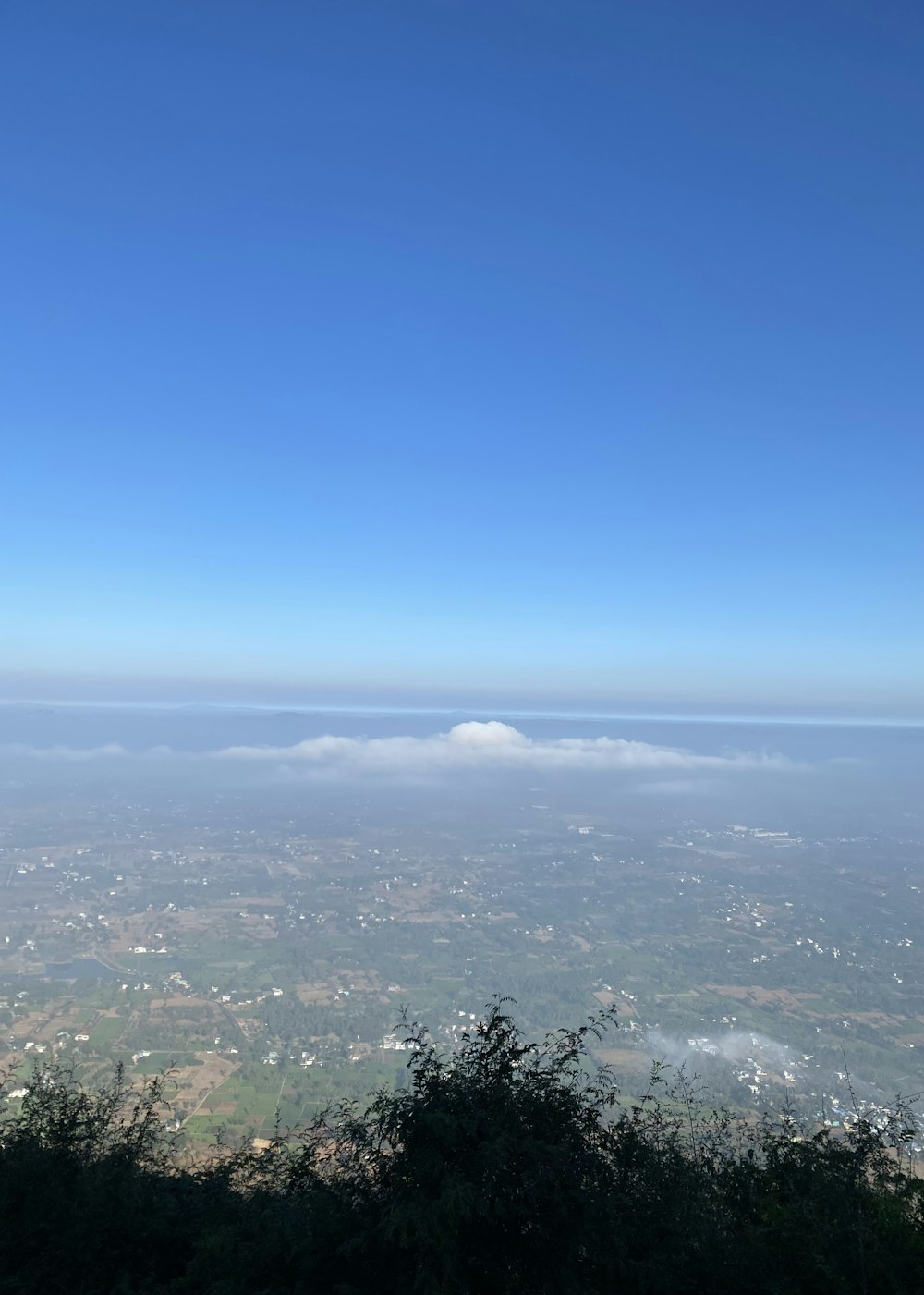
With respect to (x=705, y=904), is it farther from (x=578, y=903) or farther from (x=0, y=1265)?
(x=0, y=1265)

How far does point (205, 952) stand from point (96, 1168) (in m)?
41.7

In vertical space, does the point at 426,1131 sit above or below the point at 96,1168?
above

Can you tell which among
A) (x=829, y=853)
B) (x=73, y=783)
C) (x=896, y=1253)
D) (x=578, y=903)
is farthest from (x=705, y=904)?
(x=73, y=783)

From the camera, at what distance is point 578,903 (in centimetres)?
5731

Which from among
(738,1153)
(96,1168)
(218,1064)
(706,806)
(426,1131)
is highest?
(426,1131)

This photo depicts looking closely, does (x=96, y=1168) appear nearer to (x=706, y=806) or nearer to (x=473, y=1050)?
(x=473, y=1050)

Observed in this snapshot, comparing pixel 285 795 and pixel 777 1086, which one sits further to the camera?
pixel 285 795

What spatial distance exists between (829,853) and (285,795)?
91.6 m

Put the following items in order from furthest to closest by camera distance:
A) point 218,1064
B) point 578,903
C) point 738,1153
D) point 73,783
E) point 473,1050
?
1. point 73,783
2. point 578,903
3. point 218,1064
4. point 738,1153
5. point 473,1050

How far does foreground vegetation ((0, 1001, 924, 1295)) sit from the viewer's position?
20.4 feet

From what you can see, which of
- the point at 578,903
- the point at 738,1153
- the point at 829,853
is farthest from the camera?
the point at 829,853

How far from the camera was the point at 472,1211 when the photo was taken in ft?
20.4

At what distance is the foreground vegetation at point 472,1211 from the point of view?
20.4 feet

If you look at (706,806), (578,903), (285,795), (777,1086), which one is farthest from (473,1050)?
(706,806)
